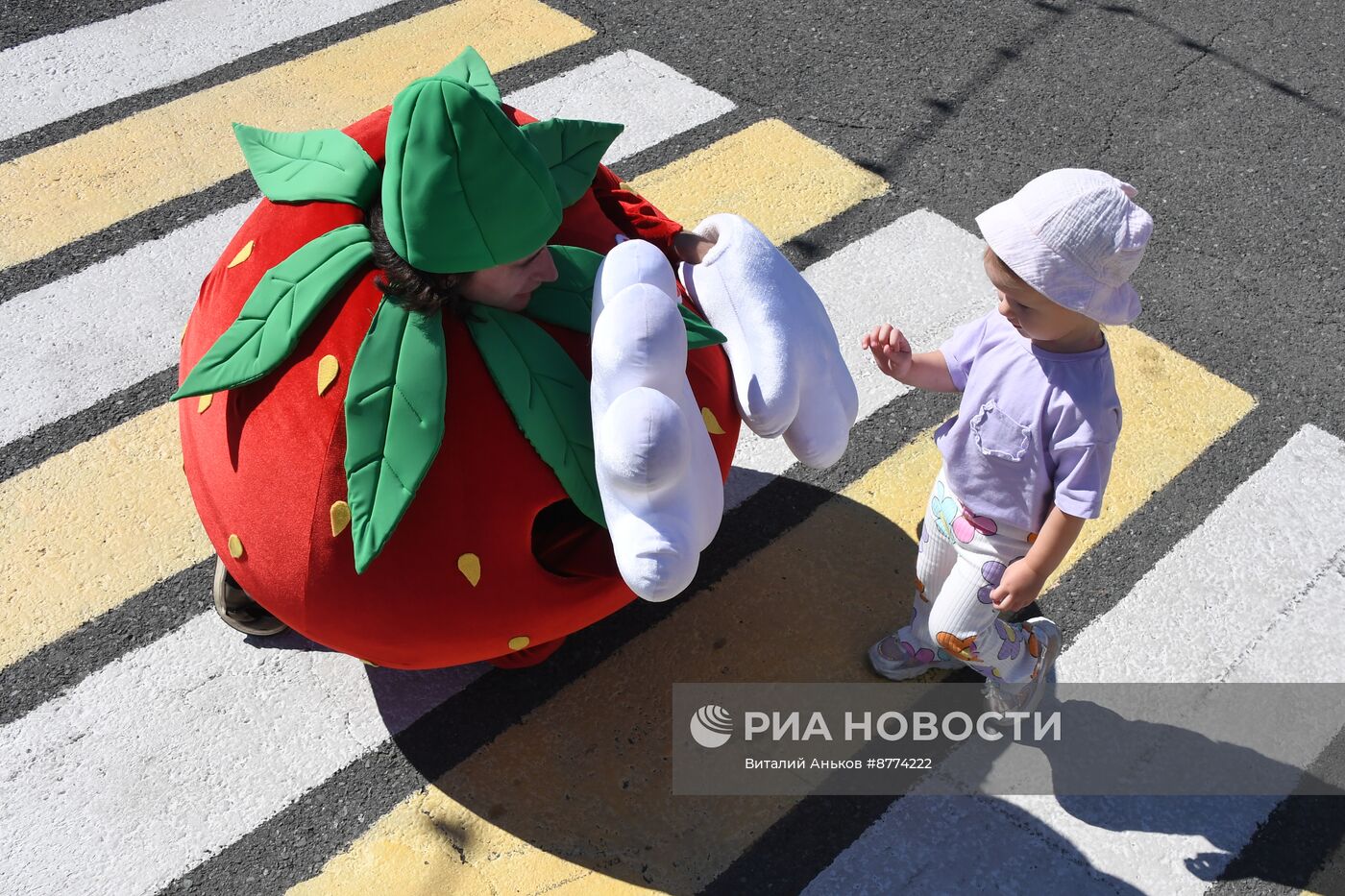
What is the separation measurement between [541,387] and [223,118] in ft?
11.6

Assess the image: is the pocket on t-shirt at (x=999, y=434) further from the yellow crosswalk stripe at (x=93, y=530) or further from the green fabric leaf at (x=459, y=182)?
the yellow crosswalk stripe at (x=93, y=530)

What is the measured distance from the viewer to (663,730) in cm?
357

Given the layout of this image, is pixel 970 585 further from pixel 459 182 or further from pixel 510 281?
pixel 459 182

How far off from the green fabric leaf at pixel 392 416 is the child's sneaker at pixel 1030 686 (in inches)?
72.8

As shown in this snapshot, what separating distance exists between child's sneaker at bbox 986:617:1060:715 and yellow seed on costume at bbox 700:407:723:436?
121 cm

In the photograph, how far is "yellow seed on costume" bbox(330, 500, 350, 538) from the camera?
107 inches

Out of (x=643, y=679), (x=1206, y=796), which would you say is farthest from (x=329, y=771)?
(x=1206, y=796)

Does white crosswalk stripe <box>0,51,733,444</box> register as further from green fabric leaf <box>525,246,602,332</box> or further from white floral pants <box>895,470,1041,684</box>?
white floral pants <box>895,470,1041,684</box>

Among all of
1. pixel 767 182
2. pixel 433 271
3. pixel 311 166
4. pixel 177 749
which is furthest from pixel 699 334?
pixel 767 182

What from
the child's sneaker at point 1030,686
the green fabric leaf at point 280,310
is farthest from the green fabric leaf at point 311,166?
the child's sneaker at point 1030,686

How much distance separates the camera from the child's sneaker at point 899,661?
3684 millimetres

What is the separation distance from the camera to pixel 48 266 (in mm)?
4785

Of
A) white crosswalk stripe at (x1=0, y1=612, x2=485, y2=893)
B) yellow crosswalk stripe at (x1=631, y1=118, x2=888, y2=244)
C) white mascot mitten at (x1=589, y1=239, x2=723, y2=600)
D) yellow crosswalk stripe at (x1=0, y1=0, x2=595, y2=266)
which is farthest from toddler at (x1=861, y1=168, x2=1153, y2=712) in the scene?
yellow crosswalk stripe at (x1=0, y1=0, x2=595, y2=266)

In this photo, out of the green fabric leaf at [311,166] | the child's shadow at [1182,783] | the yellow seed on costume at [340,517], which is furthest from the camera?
the child's shadow at [1182,783]
